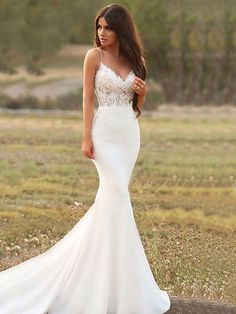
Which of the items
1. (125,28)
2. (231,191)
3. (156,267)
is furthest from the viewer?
(231,191)

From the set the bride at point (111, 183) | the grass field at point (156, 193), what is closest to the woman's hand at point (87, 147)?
the bride at point (111, 183)

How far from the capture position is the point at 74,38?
2067 centimetres

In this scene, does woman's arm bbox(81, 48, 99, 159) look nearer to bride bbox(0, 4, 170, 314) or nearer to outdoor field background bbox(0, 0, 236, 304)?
bride bbox(0, 4, 170, 314)

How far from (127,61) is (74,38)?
16311 millimetres

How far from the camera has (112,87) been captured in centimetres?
448

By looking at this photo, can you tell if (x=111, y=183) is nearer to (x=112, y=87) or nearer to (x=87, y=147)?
(x=87, y=147)

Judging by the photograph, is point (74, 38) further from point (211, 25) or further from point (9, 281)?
point (9, 281)

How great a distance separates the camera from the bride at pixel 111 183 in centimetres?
448

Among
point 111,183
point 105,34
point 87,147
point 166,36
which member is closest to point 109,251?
point 111,183

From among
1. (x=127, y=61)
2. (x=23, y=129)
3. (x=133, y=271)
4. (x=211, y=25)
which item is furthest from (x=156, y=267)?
(x=211, y=25)

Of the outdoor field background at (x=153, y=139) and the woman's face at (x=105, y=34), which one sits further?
the outdoor field background at (x=153, y=139)

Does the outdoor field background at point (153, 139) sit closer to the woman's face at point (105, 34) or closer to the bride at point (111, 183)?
the bride at point (111, 183)

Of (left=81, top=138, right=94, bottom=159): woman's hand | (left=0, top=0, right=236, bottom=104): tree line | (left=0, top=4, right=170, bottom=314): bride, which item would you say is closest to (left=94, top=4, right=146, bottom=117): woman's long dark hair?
(left=0, top=4, right=170, bottom=314): bride

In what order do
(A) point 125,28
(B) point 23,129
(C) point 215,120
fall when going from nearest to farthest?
1. (A) point 125,28
2. (B) point 23,129
3. (C) point 215,120
